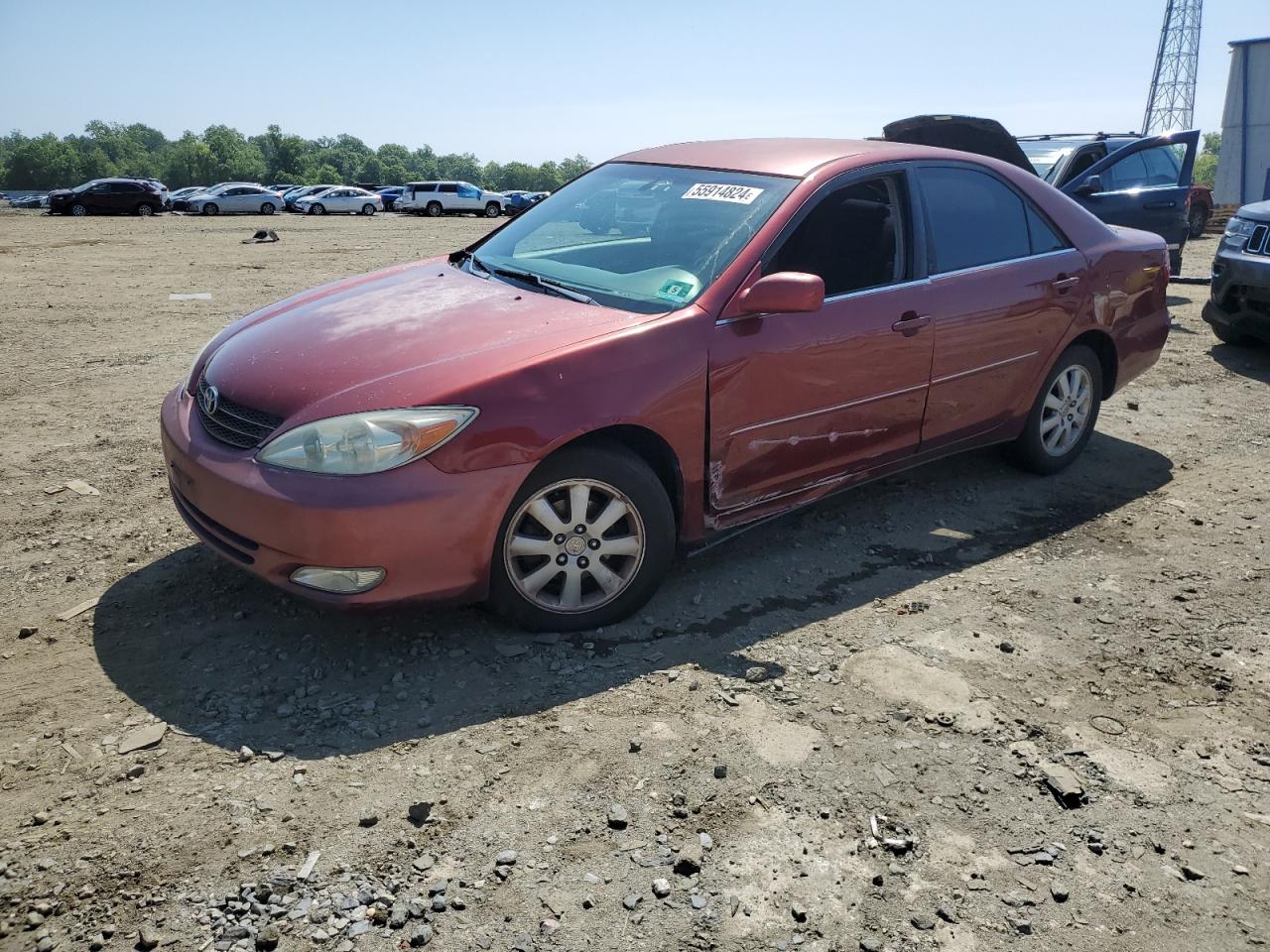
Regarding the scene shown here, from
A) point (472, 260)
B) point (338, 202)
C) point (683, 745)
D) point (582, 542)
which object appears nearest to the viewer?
point (683, 745)

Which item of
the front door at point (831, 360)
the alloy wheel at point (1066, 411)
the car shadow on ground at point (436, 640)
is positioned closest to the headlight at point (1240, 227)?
the alloy wheel at point (1066, 411)

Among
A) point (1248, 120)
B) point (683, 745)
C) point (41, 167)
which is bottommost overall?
point (683, 745)

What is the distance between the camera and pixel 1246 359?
8578mm

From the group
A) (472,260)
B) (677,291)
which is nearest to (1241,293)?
(677,291)

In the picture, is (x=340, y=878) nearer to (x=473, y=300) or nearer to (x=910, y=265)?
(x=473, y=300)

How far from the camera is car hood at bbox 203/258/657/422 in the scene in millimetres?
3375

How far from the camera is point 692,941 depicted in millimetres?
2336

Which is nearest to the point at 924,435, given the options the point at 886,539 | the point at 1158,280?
the point at 886,539

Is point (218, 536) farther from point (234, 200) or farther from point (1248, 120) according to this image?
point (234, 200)

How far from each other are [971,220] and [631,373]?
224 cm

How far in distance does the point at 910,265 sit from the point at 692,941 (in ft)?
10.4

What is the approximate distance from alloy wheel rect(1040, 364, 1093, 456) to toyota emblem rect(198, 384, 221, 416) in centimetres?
407

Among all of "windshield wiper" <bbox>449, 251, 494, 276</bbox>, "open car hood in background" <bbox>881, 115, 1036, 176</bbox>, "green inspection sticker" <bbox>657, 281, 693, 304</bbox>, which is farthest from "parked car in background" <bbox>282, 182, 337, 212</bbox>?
"green inspection sticker" <bbox>657, 281, 693, 304</bbox>

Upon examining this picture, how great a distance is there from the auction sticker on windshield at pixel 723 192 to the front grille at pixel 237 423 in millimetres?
2071
